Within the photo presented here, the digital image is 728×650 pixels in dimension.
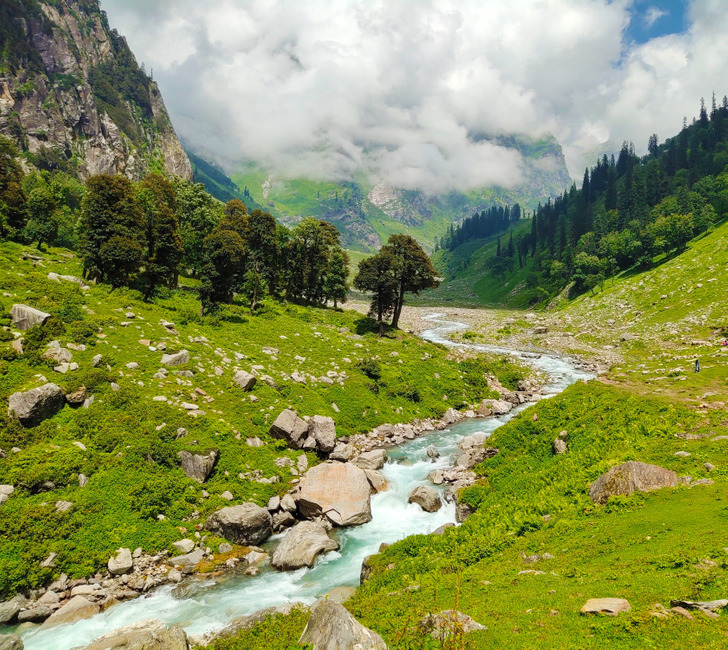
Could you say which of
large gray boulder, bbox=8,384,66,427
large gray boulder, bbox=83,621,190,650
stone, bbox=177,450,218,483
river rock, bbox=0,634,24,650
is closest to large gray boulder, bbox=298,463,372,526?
stone, bbox=177,450,218,483

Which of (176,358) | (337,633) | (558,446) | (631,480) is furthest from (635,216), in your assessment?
(337,633)

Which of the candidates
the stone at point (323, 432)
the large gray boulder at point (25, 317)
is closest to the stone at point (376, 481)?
the stone at point (323, 432)

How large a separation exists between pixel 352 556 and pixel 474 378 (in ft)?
88.2

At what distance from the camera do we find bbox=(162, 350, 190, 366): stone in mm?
28203

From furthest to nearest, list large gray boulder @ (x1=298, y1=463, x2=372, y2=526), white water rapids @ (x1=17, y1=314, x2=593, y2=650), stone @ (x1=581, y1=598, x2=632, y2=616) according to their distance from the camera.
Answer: large gray boulder @ (x1=298, y1=463, x2=372, y2=526) < white water rapids @ (x1=17, y1=314, x2=593, y2=650) < stone @ (x1=581, y1=598, x2=632, y2=616)

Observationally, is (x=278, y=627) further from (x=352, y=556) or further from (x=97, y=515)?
(x=97, y=515)

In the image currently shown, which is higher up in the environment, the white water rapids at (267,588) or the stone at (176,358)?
the stone at (176,358)

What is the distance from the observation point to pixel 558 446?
2241 centimetres

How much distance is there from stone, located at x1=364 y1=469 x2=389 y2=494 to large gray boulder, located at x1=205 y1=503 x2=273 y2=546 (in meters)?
7.22

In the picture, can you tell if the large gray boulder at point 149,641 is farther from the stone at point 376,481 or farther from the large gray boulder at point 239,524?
the stone at point 376,481

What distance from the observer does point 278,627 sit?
1230cm

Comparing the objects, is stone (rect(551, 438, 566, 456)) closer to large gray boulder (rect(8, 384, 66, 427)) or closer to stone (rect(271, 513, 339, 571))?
stone (rect(271, 513, 339, 571))

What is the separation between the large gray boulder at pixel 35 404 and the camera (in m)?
19.7

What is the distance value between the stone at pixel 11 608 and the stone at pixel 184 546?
5369mm
